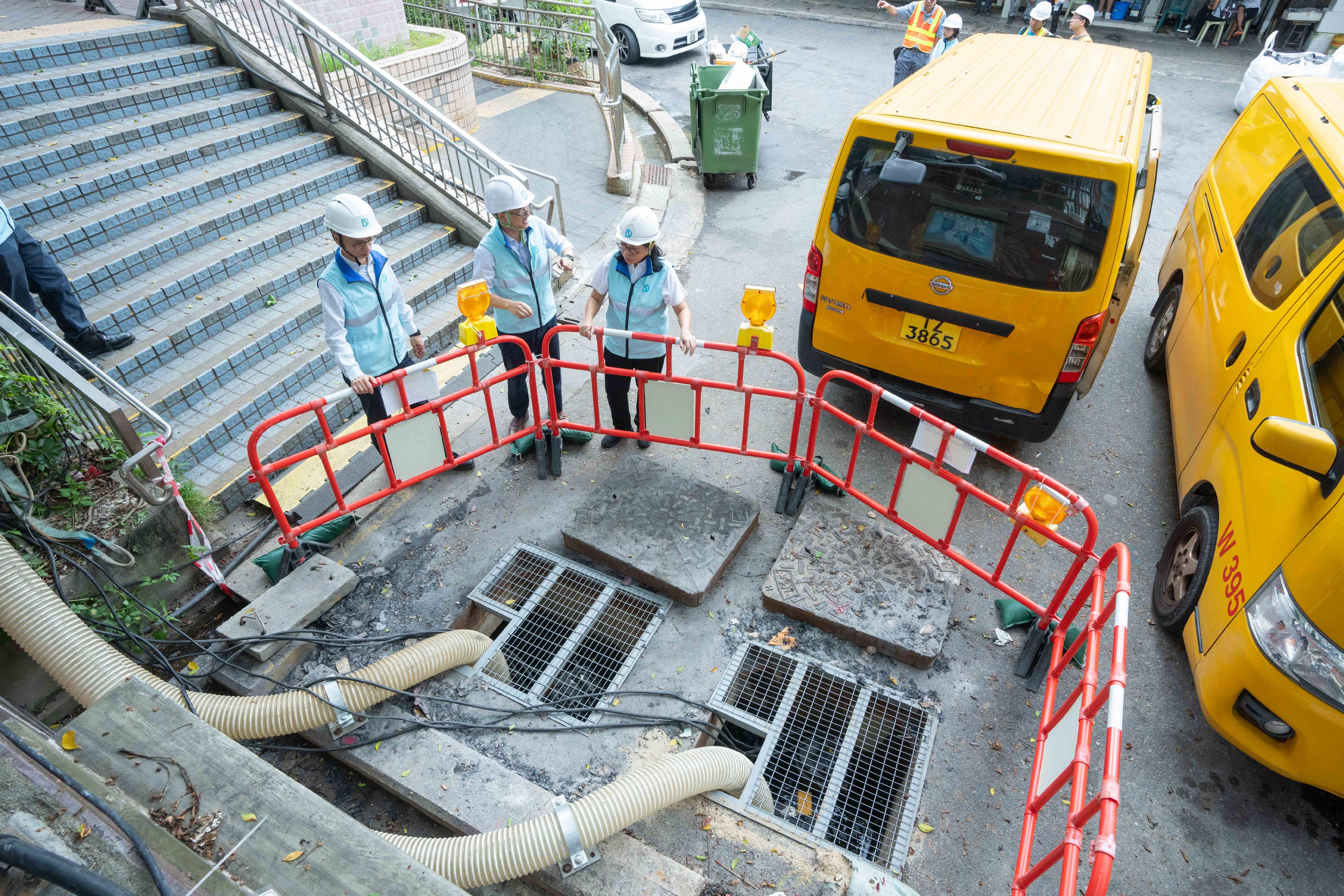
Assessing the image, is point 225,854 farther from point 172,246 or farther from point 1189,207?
point 1189,207

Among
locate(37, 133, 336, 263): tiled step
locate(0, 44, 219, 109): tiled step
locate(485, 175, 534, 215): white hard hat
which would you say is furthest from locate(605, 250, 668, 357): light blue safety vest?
locate(0, 44, 219, 109): tiled step

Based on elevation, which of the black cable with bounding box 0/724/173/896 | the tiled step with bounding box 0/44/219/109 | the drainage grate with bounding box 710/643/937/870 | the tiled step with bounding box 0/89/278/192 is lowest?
the drainage grate with bounding box 710/643/937/870

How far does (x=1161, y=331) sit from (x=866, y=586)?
439cm

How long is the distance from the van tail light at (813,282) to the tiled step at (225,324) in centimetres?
397

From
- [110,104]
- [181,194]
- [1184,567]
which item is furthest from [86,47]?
[1184,567]

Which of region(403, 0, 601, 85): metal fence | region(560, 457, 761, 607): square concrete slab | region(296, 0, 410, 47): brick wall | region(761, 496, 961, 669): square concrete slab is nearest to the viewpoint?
region(761, 496, 961, 669): square concrete slab

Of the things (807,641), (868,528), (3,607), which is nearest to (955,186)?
(868,528)

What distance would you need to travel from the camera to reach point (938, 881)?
10.3 feet

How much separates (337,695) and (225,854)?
1132 millimetres

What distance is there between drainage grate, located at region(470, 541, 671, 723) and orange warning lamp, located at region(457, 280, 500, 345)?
137 centimetres

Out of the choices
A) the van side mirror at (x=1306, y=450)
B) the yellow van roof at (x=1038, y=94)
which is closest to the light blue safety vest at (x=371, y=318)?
the yellow van roof at (x=1038, y=94)

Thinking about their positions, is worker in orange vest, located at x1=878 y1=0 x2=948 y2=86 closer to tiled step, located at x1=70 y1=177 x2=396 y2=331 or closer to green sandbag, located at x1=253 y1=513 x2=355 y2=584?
tiled step, located at x1=70 y1=177 x2=396 y2=331

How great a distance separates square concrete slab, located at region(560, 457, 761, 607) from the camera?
428 cm

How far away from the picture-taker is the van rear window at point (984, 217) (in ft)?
13.8
